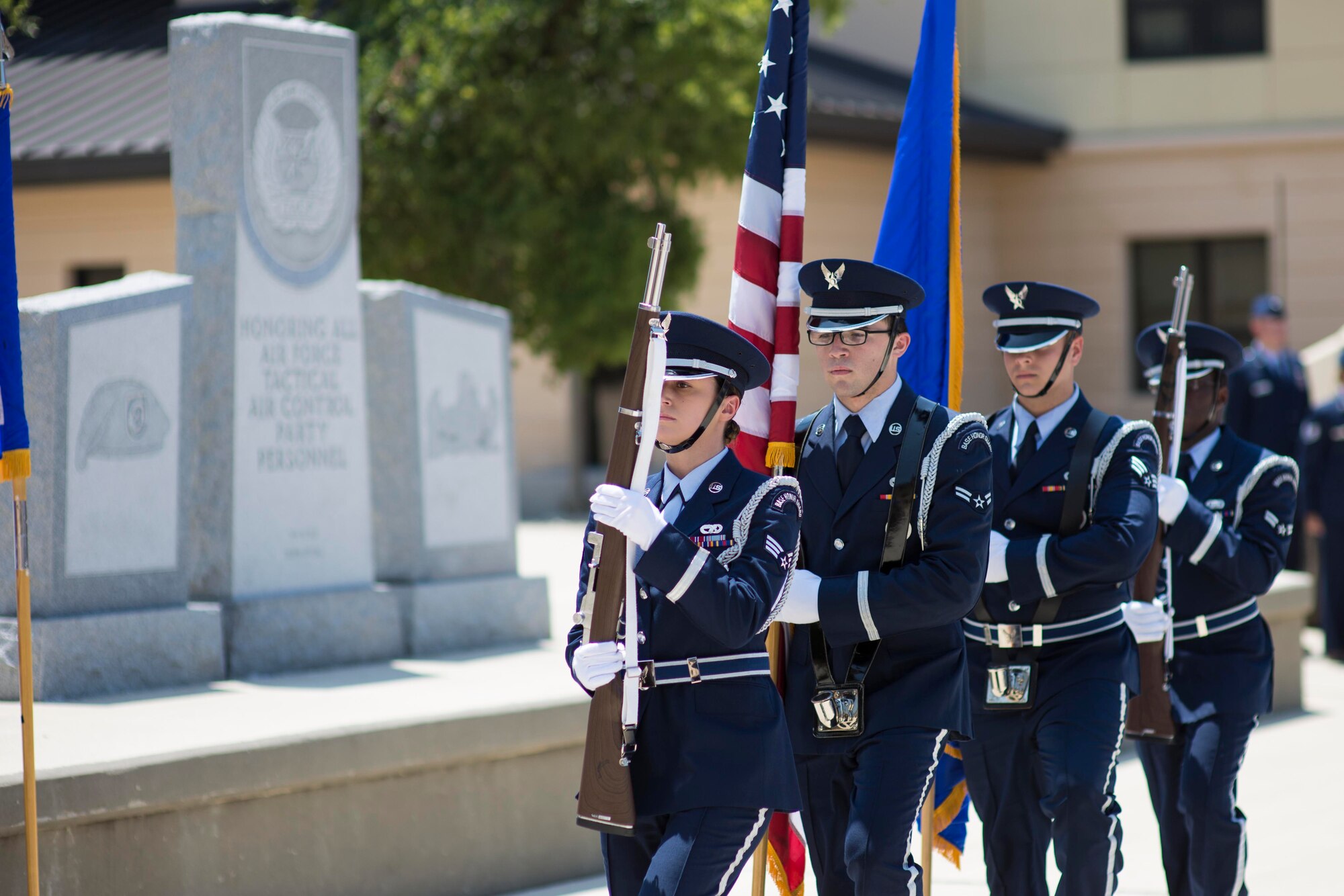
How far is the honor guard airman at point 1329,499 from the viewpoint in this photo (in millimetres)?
12039

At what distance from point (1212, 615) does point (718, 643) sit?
9.11 ft

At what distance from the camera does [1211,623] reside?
5918mm

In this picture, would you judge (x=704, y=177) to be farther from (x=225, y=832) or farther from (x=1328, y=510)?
(x=225, y=832)

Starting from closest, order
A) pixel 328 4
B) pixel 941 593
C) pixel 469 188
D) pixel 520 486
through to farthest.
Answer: pixel 941 593, pixel 469 188, pixel 328 4, pixel 520 486

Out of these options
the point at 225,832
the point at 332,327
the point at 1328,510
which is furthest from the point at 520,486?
the point at 225,832

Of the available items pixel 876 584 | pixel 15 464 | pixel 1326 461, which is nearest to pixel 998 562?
pixel 876 584

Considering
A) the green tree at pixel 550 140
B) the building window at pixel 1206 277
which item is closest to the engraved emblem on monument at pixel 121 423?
the green tree at pixel 550 140

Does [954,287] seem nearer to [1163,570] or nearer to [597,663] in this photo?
[1163,570]

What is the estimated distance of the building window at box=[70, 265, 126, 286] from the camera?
67.1 ft

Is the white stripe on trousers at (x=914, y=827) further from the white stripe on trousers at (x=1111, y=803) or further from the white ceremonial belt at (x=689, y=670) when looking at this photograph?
the white ceremonial belt at (x=689, y=670)

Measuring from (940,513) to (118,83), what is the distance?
17.0 metres

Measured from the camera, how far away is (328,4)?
61.9 ft

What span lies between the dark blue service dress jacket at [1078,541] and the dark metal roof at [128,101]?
11.2 meters

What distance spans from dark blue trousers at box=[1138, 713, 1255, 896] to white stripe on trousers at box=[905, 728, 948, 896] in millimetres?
1537
